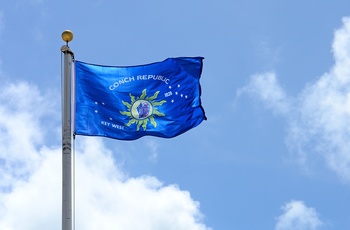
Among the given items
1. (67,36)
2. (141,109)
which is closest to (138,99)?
(141,109)

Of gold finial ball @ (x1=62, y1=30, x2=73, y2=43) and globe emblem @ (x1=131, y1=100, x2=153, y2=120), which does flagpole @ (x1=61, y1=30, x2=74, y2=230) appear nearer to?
gold finial ball @ (x1=62, y1=30, x2=73, y2=43)

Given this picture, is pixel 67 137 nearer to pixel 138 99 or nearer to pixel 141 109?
pixel 141 109

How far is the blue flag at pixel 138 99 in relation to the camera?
60.0ft

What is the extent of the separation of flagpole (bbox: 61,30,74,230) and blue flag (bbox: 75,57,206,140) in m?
1.03

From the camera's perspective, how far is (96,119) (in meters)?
18.2

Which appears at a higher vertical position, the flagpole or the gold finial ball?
the gold finial ball

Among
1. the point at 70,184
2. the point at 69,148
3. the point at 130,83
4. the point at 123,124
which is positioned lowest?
the point at 70,184

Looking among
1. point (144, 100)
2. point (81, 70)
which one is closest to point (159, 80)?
point (144, 100)

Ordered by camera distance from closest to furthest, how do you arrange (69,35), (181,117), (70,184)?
(70,184) → (69,35) → (181,117)

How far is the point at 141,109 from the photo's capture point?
61.1ft

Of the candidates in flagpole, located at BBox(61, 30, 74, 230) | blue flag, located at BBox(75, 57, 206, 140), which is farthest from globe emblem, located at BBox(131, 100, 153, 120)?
flagpole, located at BBox(61, 30, 74, 230)

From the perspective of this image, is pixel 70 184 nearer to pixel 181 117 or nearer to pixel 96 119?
pixel 96 119

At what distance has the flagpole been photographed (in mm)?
15297

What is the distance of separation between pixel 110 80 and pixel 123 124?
4.98 feet
